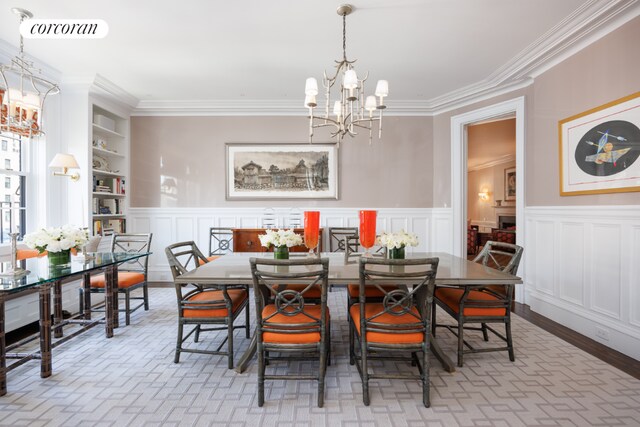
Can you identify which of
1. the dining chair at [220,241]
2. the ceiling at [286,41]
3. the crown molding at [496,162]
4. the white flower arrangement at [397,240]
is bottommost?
the dining chair at [220,241]

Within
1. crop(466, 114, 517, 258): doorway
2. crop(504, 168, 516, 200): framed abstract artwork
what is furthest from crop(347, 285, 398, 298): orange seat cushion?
crop(504, 168, 516, 200): framed abstract artwork

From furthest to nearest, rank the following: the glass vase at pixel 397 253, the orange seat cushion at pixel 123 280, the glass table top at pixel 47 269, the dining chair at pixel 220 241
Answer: the dining chair at pixel 220 241 → the orange seat cushion at pixel 123 280 → the glass vase at pixel 397 253 → the glass table top at pixel 47 269

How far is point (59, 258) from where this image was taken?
256 cm

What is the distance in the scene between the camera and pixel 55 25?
9.20 feet

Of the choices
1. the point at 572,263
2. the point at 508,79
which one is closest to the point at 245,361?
the point at 572,263

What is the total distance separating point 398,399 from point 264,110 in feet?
15.0

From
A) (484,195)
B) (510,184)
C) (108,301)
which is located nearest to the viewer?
(108,301)

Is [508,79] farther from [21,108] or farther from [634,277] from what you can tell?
[21,108]

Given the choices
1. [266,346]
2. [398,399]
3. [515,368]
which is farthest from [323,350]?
[515,368]

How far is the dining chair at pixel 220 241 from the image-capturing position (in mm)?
4939

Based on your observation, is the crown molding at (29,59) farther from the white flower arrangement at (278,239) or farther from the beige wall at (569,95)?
the beige wall at (569,95)

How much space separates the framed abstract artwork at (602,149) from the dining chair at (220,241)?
178 inches

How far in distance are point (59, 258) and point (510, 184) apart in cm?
1037

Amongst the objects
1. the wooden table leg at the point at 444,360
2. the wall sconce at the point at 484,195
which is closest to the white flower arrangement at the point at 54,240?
the wooden table leg at the point at 444,360
